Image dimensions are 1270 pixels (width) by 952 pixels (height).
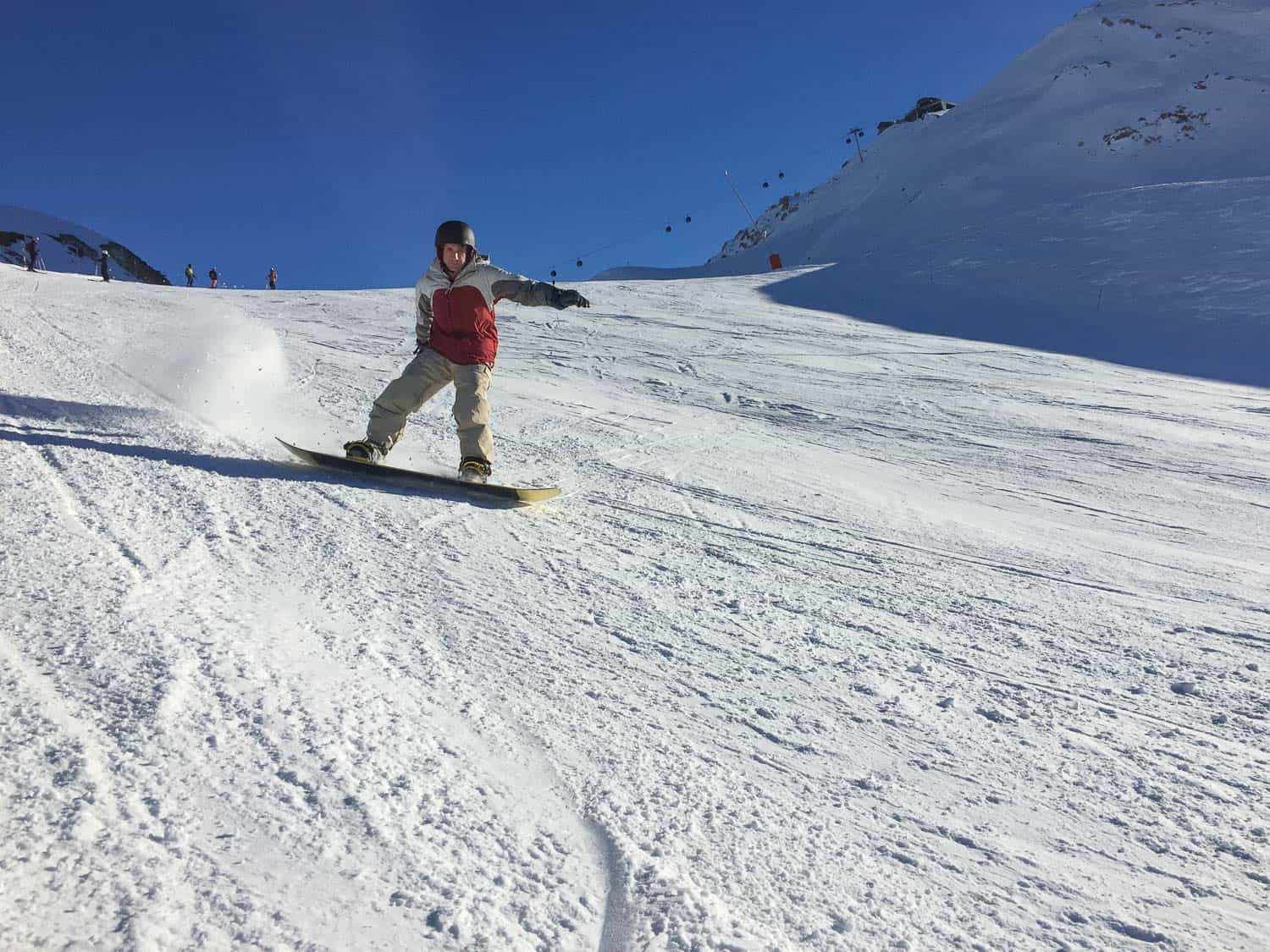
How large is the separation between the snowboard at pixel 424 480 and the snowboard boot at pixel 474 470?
161 mm

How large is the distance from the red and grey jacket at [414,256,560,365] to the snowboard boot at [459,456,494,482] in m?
0.67

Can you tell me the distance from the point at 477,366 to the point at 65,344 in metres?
4.86

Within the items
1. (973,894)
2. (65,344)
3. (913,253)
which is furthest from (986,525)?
(913,253)

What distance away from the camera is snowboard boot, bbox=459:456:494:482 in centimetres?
391

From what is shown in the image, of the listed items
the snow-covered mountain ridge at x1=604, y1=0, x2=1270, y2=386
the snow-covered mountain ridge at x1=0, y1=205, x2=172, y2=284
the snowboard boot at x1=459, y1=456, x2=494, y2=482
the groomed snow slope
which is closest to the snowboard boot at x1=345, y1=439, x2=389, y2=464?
the groomed snow slope

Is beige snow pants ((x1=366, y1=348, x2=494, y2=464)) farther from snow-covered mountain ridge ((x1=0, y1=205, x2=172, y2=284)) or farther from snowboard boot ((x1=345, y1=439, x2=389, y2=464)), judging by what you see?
snow-covered mountain ridge ((x1=0, y1=205, x2=172, y2=284))

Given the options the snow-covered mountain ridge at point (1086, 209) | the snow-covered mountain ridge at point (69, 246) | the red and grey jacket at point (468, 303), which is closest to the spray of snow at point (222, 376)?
the red and grey jacket at point (468, 303)

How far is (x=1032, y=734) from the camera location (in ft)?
6.05

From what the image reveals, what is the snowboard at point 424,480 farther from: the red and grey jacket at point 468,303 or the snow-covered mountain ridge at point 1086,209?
the snow-covered mountain ridge at point 1086,209

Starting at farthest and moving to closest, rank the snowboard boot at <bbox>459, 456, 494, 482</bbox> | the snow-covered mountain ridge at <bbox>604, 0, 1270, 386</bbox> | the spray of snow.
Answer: the snow-covered mountain ridge at <bbox>604, 0, 1270, 386</bbox> < the spray of snow < the snowboard boot at <bbox>459, 456, 494, 482</bbox>

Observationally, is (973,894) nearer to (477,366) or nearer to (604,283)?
(477,366)

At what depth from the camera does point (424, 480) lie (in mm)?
3736

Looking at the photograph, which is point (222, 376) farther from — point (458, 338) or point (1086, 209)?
point (1086, 209)

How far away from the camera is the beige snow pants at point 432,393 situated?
4039mm
